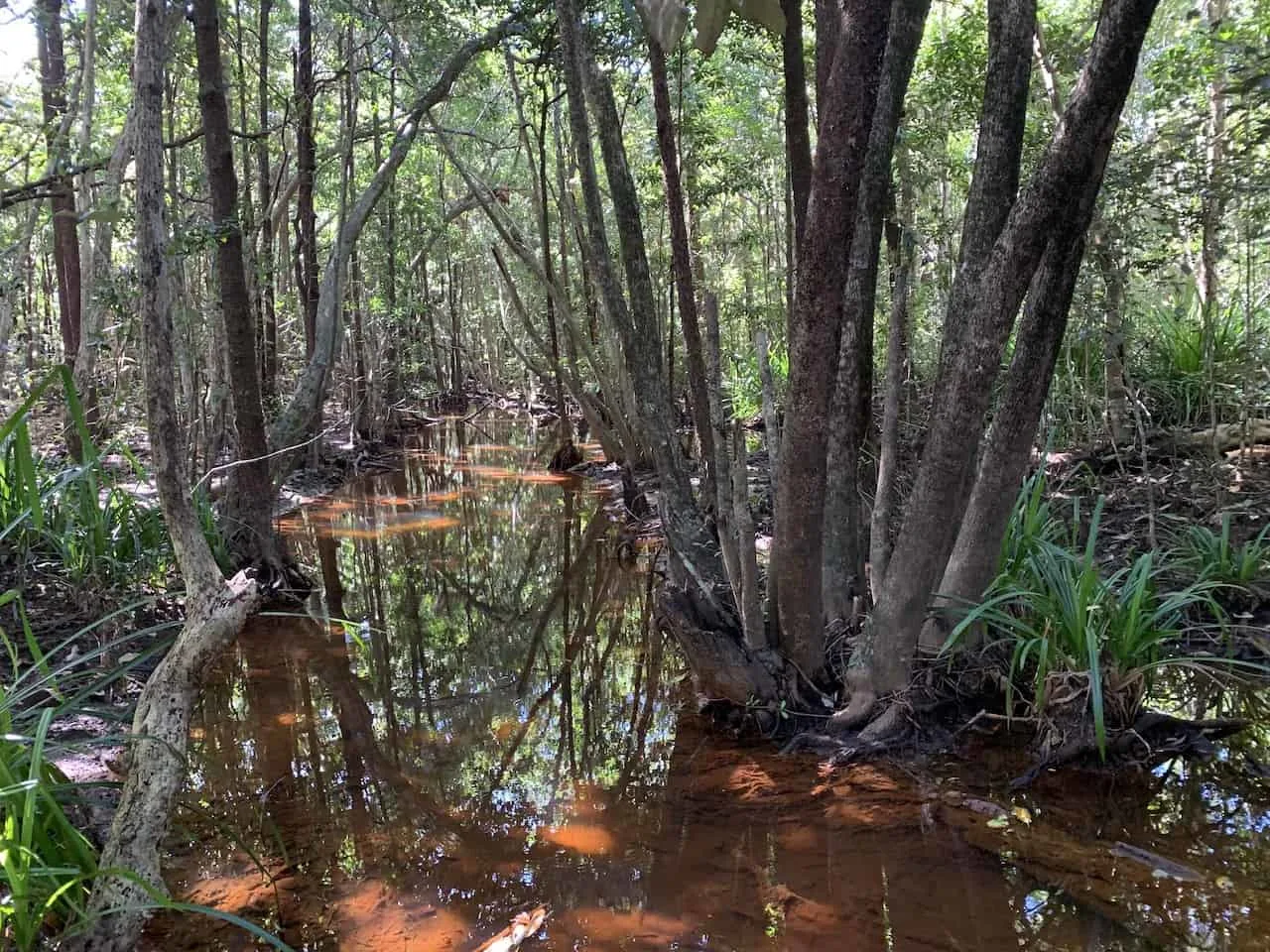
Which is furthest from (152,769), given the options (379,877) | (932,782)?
(932,782)

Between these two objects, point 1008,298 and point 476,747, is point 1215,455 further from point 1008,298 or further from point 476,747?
point 476,747

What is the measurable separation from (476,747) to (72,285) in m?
8.57

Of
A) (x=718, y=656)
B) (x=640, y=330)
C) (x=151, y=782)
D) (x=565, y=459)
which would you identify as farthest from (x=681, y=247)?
(x=565, y=459)

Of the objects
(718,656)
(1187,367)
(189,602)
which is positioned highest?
(1187,367)

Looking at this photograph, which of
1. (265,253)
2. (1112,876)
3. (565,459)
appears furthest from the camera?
(565,459)

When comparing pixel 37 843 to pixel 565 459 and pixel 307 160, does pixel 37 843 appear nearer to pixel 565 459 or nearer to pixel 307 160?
pixel 307 160

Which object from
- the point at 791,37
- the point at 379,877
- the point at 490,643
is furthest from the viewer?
the point at 490,643

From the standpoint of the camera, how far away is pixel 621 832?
3.33 meters

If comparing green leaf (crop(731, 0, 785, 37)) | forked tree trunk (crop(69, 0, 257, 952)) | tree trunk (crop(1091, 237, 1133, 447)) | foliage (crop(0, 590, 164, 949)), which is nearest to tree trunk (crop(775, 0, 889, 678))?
green leaf (crop(731, 0, 785, 37))

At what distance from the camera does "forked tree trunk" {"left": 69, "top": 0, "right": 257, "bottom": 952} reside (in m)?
2.29

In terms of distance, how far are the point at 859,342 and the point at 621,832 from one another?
8.01 ft

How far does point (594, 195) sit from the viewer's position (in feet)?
15.1

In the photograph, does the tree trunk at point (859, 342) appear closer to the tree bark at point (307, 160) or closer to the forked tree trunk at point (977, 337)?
the forked tree trunk at point (977, 337)

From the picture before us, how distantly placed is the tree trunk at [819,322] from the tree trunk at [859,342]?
7.8 inches
